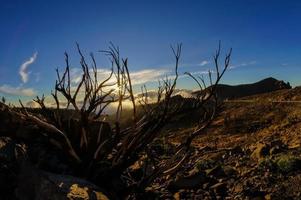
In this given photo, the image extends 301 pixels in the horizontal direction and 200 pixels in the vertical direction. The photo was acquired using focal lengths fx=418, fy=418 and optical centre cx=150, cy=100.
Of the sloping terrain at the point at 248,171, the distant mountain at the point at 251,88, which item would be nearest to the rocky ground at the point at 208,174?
the sloping terrain at the point at 248,171

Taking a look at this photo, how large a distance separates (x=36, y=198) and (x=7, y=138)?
1786 mm

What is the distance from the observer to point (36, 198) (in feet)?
16.1

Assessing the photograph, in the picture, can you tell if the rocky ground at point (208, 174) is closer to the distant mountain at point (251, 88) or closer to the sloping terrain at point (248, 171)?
the sloping terrain at point (248, 171)

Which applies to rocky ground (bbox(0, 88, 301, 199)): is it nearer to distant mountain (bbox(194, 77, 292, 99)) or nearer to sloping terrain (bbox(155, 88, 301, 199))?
sloping terrain (bbox(155, 88, 301, 199))

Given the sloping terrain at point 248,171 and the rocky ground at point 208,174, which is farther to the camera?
the sloping terrain at point 248,171

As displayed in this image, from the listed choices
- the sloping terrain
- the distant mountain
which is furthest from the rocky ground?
the distant mountain

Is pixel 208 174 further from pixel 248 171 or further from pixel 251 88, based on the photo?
pixel 251 88

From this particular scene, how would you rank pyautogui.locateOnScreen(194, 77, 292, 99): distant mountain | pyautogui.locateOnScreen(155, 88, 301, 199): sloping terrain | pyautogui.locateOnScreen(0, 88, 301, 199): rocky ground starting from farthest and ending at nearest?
pyautogui.locateOnScreen(194, 77, 292, 99): distant mountain → pyautogui.locateOnScreen(155, 88, 301, 199): sloping terrain → pyautogui.locateOnScreen(0, 88, 301, 199): rocky ground

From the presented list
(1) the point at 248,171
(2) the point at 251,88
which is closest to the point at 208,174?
(1) the point at 248,171

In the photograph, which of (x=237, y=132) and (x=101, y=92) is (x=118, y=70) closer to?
(x=101, y=92)

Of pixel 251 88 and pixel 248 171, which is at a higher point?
pixel 251 88

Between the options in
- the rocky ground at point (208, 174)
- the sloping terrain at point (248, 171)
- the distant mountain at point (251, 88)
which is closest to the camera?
the rocky ground at point (208, 174)

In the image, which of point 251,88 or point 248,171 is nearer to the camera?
point 248,171

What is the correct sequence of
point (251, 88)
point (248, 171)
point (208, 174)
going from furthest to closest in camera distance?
1. point (251, 88)
2. point (208, 174)
3. point (248, 171)
